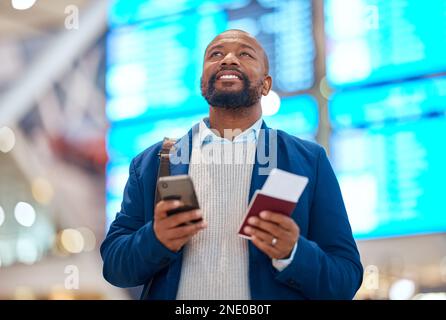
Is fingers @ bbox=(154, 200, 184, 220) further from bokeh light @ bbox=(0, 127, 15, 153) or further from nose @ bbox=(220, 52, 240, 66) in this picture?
bokeh light @ bbox=(0, 127, 15, 153)

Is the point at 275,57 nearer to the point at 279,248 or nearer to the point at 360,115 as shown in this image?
the point at 360,115

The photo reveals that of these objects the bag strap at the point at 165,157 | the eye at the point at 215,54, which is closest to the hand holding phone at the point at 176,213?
the bag strap at the point at 165,157

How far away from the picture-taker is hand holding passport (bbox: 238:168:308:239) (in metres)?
1.77

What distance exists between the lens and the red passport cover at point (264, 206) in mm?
1791

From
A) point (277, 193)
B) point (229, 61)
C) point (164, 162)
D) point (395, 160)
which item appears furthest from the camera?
point (395, 160)

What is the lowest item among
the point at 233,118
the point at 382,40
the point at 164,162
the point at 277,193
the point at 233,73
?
the point at 277,193

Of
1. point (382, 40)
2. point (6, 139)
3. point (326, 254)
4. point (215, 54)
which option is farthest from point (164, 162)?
point (6, 139)

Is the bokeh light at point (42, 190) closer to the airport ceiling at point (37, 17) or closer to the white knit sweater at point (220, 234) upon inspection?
the airport ceiling at point (37, 17)

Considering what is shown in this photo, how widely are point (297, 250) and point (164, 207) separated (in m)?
0.33

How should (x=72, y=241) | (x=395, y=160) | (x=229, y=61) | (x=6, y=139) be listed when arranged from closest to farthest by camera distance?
1. (x=229, y=61)
2. (x=395, y=160)
3. (x=72, y=241)
4. (x=6, y=139)

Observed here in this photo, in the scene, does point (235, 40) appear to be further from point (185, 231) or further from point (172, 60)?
point (172, 60)

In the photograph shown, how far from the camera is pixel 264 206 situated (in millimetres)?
1812

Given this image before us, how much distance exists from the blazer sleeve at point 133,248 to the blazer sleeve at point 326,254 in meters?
0.30

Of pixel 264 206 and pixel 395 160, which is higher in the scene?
pixel 395 160
